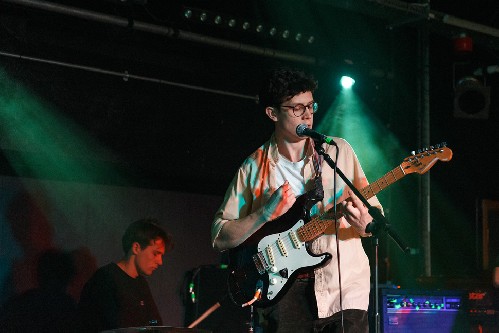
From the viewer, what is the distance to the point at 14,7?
6.36 meters

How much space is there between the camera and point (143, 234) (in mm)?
6418

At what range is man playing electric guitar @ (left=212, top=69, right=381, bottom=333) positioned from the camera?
3.73 meters

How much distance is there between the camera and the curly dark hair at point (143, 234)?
6.39 m

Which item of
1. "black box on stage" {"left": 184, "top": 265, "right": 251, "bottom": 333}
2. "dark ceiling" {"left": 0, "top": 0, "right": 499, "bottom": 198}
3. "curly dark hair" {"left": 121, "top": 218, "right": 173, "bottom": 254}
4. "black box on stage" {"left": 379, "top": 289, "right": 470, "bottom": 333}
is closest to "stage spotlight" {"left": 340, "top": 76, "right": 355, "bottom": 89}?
"dark ceiling" {"left": 0, "top": 0, "right": 499, "bottom": 198}

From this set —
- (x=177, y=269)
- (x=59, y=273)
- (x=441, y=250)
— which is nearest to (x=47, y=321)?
(x=59, y=273)

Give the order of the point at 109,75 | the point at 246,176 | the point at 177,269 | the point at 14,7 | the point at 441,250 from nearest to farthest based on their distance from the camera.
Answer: the point at 246,176 → the point at 14,7 → the point at 109,75 → the point at 177,269 → the point at 441,250

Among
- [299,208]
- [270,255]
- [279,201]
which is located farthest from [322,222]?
[270,255]

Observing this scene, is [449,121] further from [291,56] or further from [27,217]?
[27,217]

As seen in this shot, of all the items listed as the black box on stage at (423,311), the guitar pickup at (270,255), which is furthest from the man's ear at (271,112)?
the black box on stage at (423,311)

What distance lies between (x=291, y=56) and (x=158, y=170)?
5.96 feet

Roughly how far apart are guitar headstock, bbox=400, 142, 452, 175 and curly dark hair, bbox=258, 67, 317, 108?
698 millimetres

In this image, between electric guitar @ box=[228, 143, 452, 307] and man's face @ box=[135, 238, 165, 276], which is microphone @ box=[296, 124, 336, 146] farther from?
man's face @ box=[135, 238, 165, 276]

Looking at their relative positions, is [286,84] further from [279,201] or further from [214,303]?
[214,303]

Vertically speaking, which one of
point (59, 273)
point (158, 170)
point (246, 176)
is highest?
point (158, 170)
